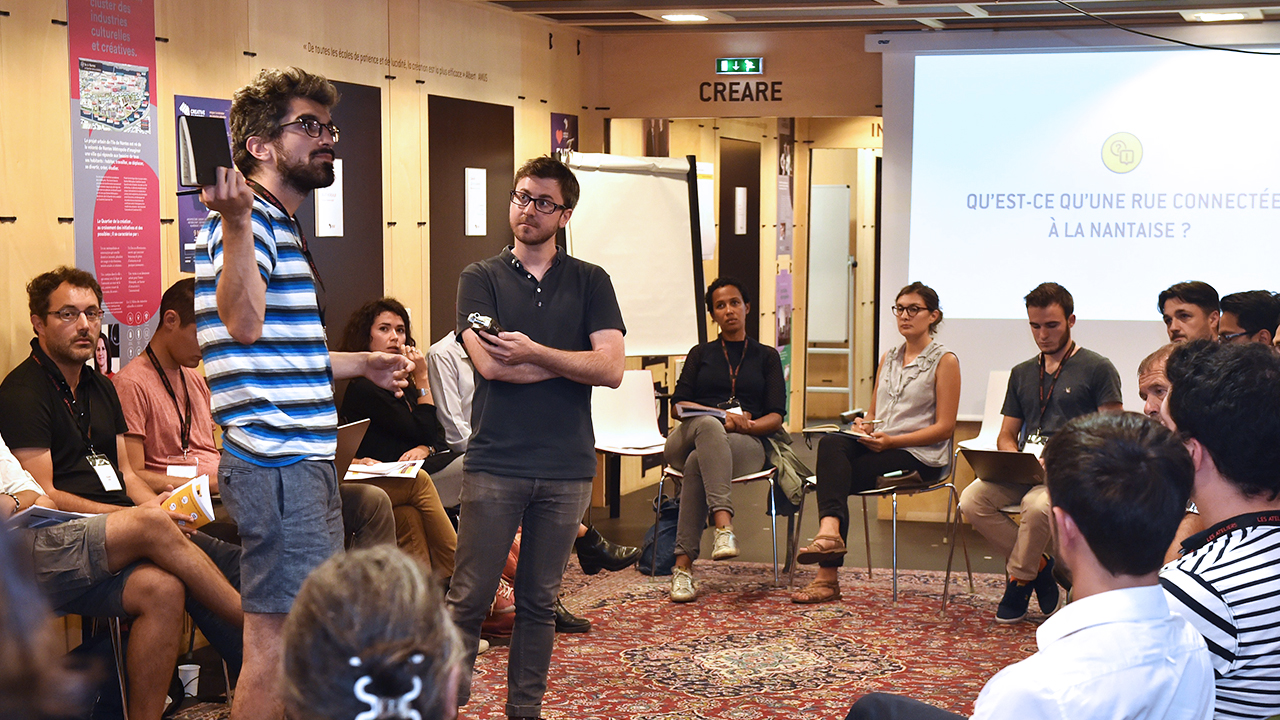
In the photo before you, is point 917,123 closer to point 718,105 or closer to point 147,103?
point 718,105

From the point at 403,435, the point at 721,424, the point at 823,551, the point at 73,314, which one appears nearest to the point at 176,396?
the point at 73,314

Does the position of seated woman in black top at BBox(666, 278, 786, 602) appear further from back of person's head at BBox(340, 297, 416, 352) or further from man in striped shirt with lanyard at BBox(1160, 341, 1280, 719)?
man in striped shirt with lanyard at BBox(1160, 341, 1280, 719)

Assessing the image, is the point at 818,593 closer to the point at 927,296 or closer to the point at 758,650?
the point at 758,650

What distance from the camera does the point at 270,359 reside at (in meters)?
2.46

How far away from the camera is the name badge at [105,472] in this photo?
13.2ft

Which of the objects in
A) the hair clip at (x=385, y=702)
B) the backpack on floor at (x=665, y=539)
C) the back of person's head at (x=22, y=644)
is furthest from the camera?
the backpack on floor at (x=665, y=539)

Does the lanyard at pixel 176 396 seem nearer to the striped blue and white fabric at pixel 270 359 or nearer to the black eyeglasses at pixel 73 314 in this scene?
the black eyeglasses at pixel 73 314

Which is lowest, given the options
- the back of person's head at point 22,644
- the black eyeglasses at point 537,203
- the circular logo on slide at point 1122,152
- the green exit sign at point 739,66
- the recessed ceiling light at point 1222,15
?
the back of person's head at point 22,644

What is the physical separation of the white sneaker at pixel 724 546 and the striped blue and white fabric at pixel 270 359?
3.09 meters

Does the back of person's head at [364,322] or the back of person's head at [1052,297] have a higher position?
the back of person's head at [1052,297]

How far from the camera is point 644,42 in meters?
7.80

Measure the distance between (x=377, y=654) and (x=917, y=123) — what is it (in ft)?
21.8

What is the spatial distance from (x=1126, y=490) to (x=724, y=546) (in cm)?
376

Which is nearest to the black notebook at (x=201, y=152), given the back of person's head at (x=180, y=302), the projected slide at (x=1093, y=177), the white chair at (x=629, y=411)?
the back of person's head at (x=180, y=302)
